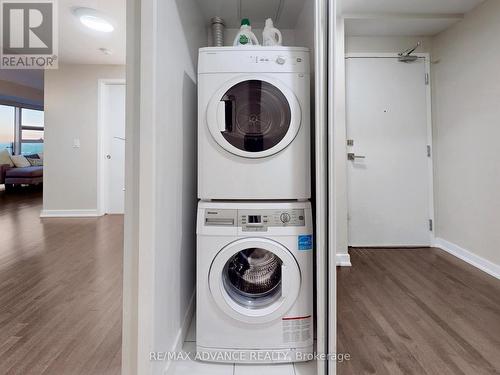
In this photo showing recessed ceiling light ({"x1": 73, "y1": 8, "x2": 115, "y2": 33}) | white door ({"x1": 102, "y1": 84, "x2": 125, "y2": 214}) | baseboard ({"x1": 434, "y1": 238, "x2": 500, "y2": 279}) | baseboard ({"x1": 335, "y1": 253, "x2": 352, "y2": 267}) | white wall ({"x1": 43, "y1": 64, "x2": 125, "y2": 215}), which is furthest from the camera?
white door ({"x1": 102, "y1": 84, "x2": 125, "y2": 214})

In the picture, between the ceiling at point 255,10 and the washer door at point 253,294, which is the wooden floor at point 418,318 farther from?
the ceiling at point 255,10

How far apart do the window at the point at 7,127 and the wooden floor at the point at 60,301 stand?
6.04 m

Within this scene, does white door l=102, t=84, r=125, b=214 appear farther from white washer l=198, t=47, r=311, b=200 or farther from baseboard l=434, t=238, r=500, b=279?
baseboard l=434, t=238, r=500, b=279

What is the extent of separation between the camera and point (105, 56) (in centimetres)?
415

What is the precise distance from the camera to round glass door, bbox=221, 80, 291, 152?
1468 millimetres

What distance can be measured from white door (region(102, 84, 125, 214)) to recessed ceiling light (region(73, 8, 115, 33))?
149 centimetres

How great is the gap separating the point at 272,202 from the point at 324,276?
0.44 meters

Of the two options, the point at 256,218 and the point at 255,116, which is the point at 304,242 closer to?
the point at 256,218

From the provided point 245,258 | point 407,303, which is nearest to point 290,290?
point 245,258

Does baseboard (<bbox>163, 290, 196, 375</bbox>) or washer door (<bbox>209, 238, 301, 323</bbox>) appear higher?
washer door (<bbox>209, 238, 301, 323</bbox>)

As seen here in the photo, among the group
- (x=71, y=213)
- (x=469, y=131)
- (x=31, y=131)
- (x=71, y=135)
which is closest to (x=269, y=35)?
(x=469, y=131)

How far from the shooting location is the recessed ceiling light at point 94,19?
287cm

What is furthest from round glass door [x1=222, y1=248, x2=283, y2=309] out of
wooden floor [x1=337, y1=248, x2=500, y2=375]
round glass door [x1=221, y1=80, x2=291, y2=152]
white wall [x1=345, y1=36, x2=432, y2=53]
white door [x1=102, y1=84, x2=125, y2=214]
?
white door [x1=102, y1=84, x2=125, y2=214]

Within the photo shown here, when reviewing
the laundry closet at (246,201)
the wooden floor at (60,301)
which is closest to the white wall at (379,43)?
the laundry closet at (246,201)
